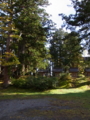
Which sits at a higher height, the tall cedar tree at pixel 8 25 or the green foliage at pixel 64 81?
the tall cedar tree at pixel 8 25

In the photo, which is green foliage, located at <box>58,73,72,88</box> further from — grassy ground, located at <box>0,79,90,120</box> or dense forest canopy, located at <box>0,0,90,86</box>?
grassy ground, located at <box>0,79,90,120</box>

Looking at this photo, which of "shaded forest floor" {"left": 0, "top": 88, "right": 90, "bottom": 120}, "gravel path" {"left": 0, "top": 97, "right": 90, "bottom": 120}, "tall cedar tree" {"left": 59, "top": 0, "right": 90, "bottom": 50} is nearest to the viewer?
"gravel path" {"left": 0, "top": 97, "right": 90, "bottom": 120}

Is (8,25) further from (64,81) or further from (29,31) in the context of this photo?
(64,81)

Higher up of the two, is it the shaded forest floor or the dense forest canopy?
the dense forest canopy

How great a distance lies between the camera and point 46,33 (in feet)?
65.5

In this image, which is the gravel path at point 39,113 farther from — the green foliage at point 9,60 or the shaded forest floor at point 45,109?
the green foliage at point 9,60

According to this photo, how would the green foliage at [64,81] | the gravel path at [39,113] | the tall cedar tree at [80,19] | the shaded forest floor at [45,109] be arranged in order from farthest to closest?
the green foliage at [64,81] → the tall cedar tree at [80,19] → the shaded forest floor at [45,109] → the gravel path at [39,113]

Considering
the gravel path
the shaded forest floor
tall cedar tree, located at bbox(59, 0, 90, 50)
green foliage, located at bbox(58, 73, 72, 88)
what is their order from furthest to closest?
1. green foliage, located at bbox(58, 73, 72, 88)
2. tall cedar tree, located at bbox(59, 0, 90, 50)
3. the shaded forest floor
4. the gravel path

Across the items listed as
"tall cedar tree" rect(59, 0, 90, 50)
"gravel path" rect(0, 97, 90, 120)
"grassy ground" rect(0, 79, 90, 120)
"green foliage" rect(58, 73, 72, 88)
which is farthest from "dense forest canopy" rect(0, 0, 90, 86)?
"gravel path" rect(0, 97, 90, 120)

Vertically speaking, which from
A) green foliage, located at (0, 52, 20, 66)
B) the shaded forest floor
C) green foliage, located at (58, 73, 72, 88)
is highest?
green foliage, located at (0, 52, 20, 66)

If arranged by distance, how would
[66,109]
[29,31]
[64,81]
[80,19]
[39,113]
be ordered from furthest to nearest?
[64,81], [29,31], [80,19], [66,109], [39,113]

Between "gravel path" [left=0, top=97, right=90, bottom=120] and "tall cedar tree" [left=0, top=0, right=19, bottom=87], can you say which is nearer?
"gravel path" [left=0, top=97, right=90, bottom=120]

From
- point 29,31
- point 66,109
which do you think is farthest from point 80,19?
point 66,109

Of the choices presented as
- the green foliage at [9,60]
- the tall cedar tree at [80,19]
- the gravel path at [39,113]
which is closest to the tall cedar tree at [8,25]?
the green foliage at [9,60]
